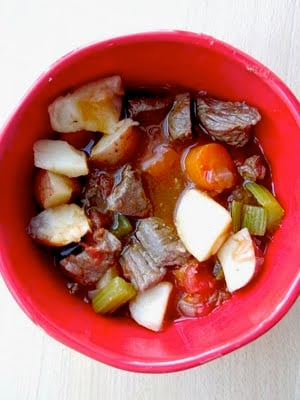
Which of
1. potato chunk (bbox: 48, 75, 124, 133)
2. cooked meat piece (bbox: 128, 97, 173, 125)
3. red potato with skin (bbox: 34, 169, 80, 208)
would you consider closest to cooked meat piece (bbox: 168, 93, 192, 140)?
cooked meat piece (bbox: 128, 97, 173, 125)

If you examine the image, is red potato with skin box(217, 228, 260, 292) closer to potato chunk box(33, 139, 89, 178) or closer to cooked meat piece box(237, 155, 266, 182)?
cooked meat piece box(237, 155, 266, 182)

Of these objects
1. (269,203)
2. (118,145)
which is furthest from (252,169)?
(118,145)

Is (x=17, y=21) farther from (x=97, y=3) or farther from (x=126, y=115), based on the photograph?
(x=126, y=115)

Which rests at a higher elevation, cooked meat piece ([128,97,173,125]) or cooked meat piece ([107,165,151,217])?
cooked meat piece ([128,97,173,125])

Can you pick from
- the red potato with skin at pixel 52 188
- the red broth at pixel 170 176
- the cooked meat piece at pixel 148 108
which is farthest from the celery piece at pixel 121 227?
the cooked meat piece at pixel 148 108

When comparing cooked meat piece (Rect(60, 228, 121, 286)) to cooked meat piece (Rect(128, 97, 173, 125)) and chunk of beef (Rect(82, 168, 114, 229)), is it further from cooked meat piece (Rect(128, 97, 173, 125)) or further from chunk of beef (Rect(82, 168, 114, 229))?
cooked meat piece (Rect(128, 97, 173, 125))

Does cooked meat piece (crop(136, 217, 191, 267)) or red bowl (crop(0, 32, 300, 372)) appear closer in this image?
red bowl (crop(0, 32, 300, 372))
